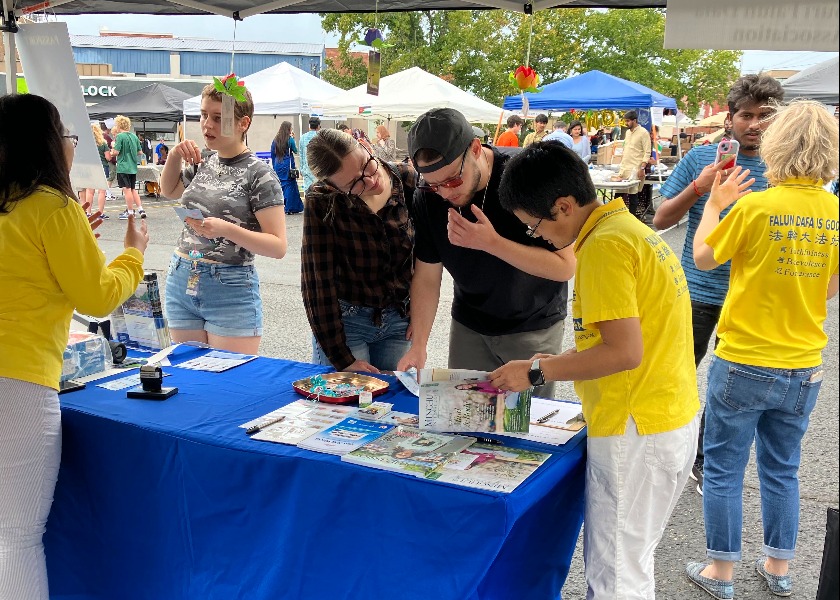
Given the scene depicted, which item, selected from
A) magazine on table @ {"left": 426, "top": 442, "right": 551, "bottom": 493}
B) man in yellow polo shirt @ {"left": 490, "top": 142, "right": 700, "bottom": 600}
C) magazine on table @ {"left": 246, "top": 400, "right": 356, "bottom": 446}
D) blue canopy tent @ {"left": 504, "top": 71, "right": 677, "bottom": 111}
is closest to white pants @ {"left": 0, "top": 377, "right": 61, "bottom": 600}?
magazine on table @ {"left": 246, "top": 400, "right": 356, "bottom": 446}

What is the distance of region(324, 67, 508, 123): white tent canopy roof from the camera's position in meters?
12.1

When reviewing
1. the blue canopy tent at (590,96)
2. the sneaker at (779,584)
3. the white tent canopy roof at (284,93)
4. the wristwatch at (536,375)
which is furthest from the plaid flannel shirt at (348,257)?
the white tent canopy roof at (284,93)

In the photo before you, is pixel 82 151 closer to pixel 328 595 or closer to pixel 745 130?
pixel 328 595

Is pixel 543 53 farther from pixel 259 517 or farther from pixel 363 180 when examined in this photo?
pixel 259 517

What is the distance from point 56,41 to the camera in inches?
124

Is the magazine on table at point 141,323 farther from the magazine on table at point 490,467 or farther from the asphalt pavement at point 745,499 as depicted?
the asphalt pavement at point 745,499

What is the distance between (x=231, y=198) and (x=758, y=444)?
2069mm

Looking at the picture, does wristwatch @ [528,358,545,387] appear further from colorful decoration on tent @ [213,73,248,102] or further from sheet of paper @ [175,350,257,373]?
colorful decoration on tent @ [213,73,248,102]

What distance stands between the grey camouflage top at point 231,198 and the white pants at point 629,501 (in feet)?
5.13

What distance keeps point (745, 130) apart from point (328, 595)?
2.26m

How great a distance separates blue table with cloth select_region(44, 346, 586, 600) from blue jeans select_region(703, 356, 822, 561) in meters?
0.69

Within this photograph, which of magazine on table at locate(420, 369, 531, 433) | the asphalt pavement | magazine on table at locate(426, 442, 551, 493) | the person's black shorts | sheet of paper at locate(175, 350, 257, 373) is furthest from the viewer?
the person's black shorts

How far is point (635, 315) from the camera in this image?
1587mm

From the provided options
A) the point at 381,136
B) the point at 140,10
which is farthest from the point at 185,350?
the point at 381,136
